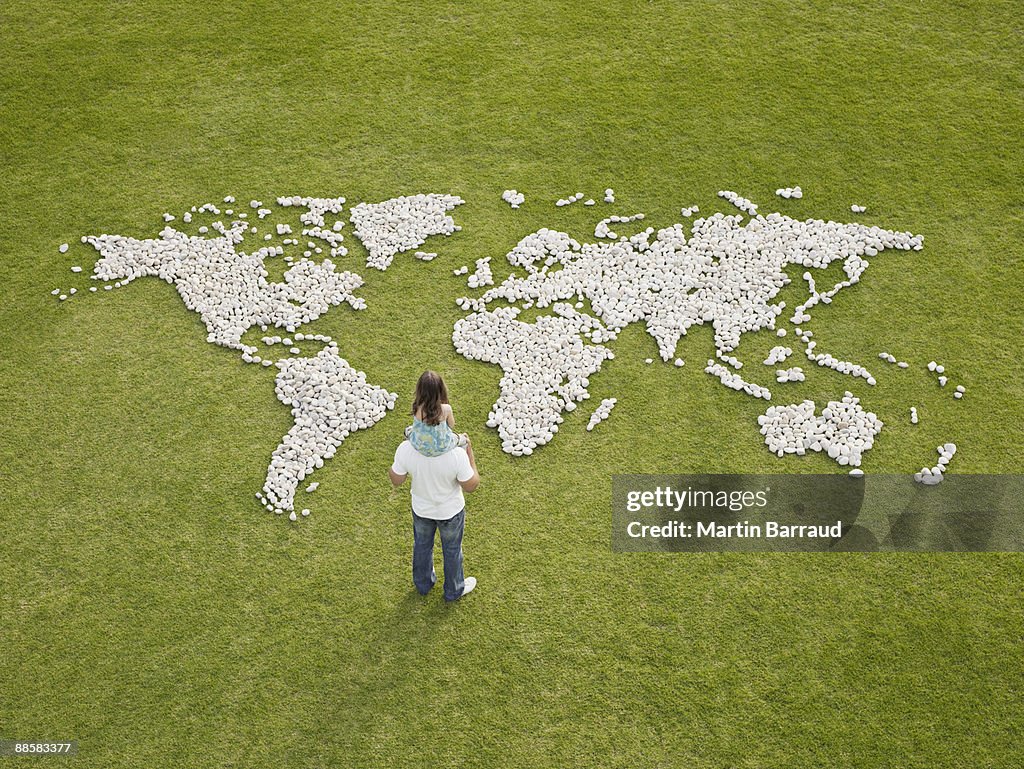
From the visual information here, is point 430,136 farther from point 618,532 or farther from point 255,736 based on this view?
point 255,736

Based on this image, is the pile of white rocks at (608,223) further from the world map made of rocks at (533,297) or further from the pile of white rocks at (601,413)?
the pile of white rocks at (601,413)

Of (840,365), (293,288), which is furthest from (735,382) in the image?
(293,288)

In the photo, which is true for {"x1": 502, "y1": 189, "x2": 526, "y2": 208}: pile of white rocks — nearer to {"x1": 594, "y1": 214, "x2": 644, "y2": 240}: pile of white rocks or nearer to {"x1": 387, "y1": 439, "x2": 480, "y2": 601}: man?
{"x1": 594, "y1": 214, "x2": 644, "y2": 240}: pile of white rocks

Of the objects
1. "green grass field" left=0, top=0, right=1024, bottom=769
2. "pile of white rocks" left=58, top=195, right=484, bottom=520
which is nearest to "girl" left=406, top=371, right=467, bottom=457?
"green grass field" left=0, top=0, right=1024, bottom=769

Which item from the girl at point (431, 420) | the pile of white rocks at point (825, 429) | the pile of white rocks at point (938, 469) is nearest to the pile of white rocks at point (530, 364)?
the pile of white rocks at point (825, 429)

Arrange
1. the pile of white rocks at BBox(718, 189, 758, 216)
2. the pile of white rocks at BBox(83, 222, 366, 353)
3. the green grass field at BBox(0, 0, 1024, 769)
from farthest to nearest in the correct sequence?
the pile of white rocks at BBox(718, 189, 758, 216)
the pile of white rocks at BBox(83, 222, 366, 353)
the green grass field at BBox(0, 0, 1024, 769)

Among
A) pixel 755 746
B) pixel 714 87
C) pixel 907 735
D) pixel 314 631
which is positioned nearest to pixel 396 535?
pixel 314 631
